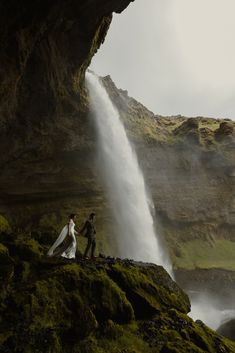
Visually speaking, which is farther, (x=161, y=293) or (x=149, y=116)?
(x=149, y=116)

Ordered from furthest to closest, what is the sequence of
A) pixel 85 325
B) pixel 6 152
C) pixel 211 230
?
1. pixel 211 230
2. pixel 6 152
3. pixel 85 325

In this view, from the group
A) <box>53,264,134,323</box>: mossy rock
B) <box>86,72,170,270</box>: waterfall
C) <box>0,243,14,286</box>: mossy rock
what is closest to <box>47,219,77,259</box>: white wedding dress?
<box>53,264,134,323</box>: mossy rock

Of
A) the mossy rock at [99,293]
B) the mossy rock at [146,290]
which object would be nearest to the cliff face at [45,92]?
the mossy rock at [99,293]

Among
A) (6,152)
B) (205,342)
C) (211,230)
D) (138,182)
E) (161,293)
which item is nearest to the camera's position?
(205,342)

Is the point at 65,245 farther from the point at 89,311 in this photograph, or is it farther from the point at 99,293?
the point at 89,311

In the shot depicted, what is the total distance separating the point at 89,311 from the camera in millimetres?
10547

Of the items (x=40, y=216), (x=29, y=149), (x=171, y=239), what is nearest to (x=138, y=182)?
(x=171, y=239)

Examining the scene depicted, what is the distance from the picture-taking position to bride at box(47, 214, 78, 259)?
44.9 feet

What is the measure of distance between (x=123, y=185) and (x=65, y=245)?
101ft

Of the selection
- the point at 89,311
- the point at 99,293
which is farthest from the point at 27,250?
the point at 89,311

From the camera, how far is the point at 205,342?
10875mm

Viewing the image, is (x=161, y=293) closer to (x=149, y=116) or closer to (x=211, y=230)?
(x=211, y=230)

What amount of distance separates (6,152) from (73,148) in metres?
7.30

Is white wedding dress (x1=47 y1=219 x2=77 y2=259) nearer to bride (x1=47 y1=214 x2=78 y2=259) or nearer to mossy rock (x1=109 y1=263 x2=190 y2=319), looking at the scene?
bride (x1=47 y1=214 x2=78 y2=259)
